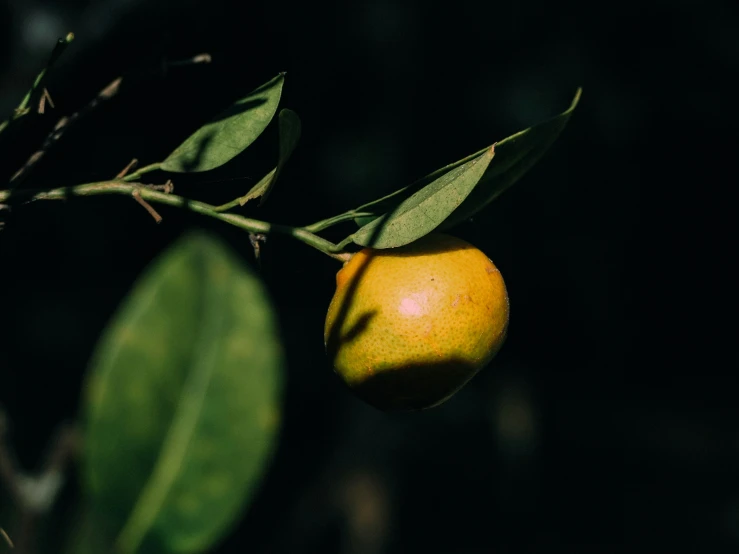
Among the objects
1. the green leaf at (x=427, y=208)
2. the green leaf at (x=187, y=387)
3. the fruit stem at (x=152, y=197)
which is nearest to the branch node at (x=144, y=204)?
the fruit stem at (x=152, y=197)

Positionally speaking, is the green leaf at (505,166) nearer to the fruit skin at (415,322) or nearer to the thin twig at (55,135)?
the fruit skin at (415,322)

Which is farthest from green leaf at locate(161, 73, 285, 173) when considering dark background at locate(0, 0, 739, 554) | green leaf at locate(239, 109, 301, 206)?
dark background at locate(0, 0, 739, 554)

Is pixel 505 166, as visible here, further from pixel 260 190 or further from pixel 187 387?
pixel 187 387

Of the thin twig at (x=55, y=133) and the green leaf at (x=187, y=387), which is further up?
the green leaf at (x=187, y=387)

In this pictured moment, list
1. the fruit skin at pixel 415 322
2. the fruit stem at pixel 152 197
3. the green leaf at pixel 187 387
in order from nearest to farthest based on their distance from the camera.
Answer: the green leaf at pixel 187 387 < the fruit stem at pixel 152 197 < the fruit skin at pixel 415 322

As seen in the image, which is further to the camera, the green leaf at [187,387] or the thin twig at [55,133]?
the thin twig at [55,133]

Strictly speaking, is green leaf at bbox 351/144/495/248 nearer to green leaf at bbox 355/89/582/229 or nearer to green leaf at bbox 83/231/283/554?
green leaf at bbox 355/89/582/229
